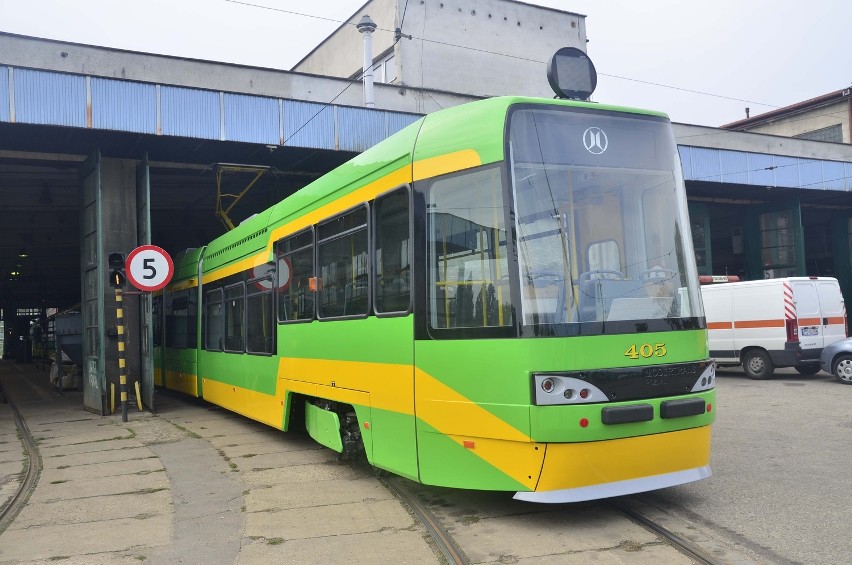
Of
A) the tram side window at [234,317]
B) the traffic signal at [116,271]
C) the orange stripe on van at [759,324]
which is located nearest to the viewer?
the tram side window at [234,317]

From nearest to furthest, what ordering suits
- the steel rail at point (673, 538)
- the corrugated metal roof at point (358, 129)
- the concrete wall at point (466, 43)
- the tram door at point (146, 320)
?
the steel rail at point (673, 538) → the tram door at point (146, 320) → the corrugated metal roof at point (358, 129) → the concrete wall at point (466, 43)

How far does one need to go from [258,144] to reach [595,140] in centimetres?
966

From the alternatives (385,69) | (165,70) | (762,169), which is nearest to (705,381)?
(165,70)

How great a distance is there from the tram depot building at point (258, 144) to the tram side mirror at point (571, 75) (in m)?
8.45

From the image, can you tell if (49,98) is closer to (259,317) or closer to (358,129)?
(358,129)

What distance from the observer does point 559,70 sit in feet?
20.9

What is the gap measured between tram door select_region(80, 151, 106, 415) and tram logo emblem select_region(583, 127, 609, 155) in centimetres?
1086

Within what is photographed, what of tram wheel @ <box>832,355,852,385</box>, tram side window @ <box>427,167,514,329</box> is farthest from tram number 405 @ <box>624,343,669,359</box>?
tram wheel @ <box>832,355,852,385</box>

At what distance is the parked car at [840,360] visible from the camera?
14844mm

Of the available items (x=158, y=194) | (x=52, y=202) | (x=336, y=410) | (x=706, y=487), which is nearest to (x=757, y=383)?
(x=706, y=487)

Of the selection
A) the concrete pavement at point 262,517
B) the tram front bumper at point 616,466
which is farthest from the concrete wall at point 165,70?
the tram front bumper at point 616,466

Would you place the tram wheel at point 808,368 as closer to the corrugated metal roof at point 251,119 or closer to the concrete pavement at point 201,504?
the concrete pavement at point 201,504

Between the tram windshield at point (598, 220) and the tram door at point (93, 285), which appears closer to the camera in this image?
the tram windshield at point (598, 220)

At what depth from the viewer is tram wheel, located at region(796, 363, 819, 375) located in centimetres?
1590
